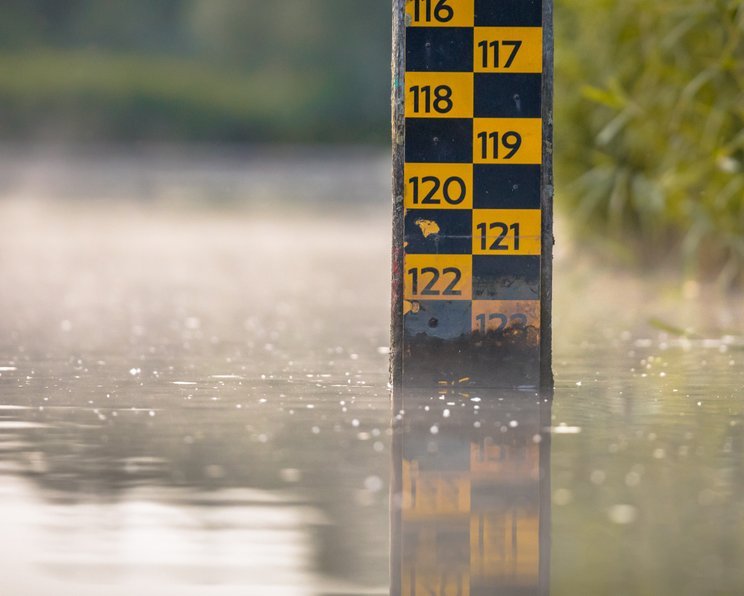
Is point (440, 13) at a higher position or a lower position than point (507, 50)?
higher

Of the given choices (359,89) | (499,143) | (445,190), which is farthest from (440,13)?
(359,89)

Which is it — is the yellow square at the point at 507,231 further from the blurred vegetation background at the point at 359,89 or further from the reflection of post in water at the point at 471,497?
the blurred vegetation background at the point at 359,89

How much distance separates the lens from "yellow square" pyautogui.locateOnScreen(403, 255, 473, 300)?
635cm

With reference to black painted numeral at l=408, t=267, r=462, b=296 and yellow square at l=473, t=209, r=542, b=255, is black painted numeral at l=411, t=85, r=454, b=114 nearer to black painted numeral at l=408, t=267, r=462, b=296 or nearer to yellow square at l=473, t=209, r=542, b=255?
yellow square at l=473, t=209, r=542, b=255

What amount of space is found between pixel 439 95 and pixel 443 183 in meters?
0.27

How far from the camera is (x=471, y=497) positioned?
426 centimetres

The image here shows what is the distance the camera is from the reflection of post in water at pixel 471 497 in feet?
11.5

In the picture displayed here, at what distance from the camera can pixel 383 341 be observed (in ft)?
25.9

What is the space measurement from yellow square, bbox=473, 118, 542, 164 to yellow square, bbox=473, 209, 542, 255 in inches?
6.4

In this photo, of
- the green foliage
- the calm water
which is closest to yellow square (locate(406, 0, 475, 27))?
the calm water

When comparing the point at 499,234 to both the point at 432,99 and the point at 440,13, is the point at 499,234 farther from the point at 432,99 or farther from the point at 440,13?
the point at 440,13

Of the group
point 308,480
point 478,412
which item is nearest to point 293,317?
point 478,412

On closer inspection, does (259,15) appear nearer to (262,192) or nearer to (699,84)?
(262,192)

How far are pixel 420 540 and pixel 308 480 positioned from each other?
0.68 meters
